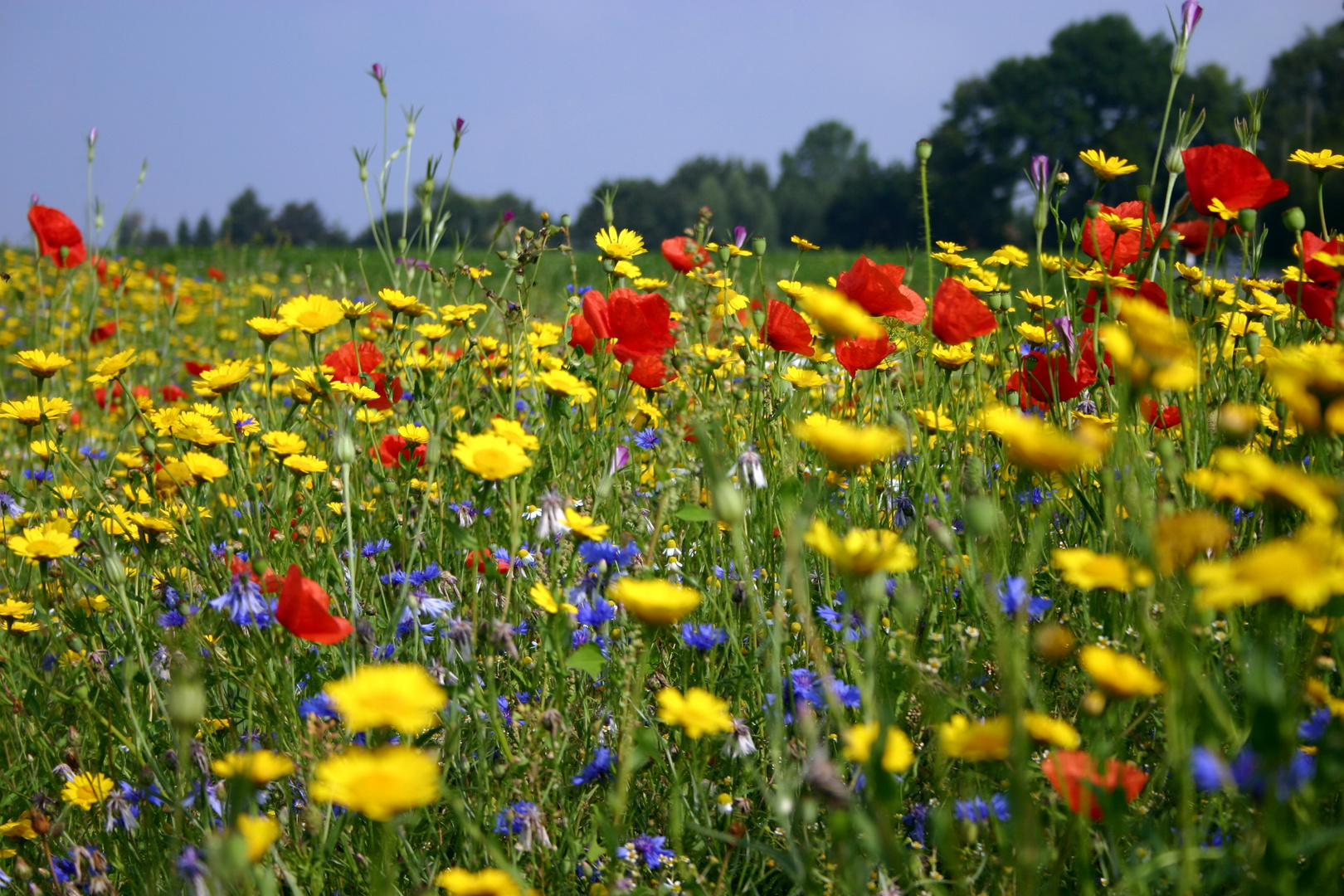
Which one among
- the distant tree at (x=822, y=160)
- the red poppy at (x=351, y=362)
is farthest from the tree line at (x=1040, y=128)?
the red poppy at (x=351, y=362)

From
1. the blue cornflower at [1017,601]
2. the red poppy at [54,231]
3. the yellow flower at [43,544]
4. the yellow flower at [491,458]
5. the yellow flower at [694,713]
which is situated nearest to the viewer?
the yellow flower at [694,713]

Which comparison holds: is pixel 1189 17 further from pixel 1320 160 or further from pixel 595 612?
pixel 595 612

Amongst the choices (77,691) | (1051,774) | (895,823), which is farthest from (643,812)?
(77,691)

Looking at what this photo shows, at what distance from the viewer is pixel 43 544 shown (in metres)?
1.28

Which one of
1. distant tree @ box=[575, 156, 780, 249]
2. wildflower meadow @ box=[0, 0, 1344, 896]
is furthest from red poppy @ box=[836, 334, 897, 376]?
distant tree @ box=[575, 156, 780, 249]

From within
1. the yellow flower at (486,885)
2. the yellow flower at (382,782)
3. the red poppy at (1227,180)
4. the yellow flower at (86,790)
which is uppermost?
the red poppy at (1227,180)

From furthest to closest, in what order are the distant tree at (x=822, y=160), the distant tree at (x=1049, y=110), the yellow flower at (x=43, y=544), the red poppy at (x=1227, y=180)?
the distant tree at (x=822, y=160)
the distant tree at (x=1049, y=110)
the red poppy at (x=1227, y=180)
the yellow flower at (x=43, y=544)

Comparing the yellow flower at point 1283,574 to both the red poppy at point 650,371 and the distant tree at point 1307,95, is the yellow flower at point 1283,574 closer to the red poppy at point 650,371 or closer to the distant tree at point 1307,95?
the red poppy at point 650,371

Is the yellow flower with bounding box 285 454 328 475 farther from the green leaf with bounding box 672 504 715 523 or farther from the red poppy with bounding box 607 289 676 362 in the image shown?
the green leaf with bounding box 672 504 715 523

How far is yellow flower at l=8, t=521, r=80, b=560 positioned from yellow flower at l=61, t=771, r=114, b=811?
31 cm

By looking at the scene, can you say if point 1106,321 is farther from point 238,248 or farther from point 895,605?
point 238,248

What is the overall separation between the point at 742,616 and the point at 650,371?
0.50 metres

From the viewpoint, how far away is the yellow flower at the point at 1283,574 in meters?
0.58

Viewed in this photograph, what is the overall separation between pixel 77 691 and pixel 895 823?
1.04 metres
